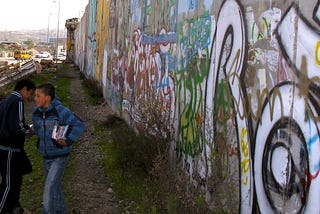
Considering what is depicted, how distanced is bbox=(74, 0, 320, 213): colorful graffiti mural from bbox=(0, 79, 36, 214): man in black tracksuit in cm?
197

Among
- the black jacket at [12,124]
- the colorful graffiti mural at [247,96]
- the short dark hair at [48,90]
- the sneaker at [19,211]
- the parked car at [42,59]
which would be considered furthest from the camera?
the parked car at [42,59]

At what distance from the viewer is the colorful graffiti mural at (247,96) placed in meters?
3.05

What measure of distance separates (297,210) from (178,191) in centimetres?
181

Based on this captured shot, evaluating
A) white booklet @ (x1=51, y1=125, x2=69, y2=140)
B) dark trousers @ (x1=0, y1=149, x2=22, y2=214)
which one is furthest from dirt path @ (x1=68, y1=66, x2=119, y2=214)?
white booklet @ (x1=51, y1=125, x2=69, y2=140)

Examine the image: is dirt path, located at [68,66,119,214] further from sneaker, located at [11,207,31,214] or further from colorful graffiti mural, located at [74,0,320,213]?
colorful graffiti mural, located at [74,0,320,213]

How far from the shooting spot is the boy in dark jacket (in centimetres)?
496

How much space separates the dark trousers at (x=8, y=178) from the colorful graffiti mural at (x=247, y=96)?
204 centimetres

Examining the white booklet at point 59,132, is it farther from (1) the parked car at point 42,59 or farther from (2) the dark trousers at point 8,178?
(1) the parked car at point 42,59

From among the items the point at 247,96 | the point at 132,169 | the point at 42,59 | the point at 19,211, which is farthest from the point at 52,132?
the point at 42,59

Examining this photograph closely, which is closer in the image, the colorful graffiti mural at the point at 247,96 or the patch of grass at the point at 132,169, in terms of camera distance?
the colorful graffiti mural at the point at 247,96

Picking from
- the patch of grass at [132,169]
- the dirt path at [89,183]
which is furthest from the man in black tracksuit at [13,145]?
the patch of grass at [132,169]

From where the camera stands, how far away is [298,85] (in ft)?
10.2

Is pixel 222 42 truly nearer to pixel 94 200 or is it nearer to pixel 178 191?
pixel 178 191

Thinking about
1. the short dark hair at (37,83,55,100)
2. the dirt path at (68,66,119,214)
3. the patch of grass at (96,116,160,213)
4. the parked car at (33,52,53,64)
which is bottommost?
the dirt path at (68,66,119,214)
